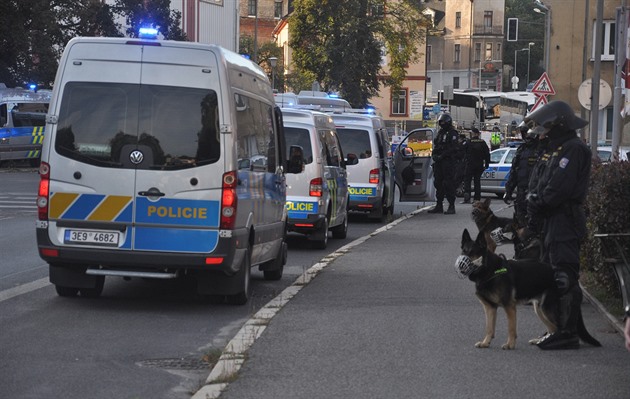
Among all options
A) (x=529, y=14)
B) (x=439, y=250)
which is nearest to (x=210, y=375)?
(x=439, y=250)

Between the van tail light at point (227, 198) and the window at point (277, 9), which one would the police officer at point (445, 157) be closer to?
the van tail light at point (227, 198)

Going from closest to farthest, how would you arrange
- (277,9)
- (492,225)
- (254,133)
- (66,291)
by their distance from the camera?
(492,225)
(66,291)
(254,133)
(277,9)

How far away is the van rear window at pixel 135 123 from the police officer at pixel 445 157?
15.0 meters

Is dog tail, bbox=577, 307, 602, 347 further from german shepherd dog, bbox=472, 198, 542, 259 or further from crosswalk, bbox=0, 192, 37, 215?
crosswalk, bbox=0, 192, 37, 215

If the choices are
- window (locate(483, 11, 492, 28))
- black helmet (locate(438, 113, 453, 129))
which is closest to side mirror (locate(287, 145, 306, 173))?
black helmet (locate(438, 113, 453, 129))

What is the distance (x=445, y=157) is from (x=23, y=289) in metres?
14.8

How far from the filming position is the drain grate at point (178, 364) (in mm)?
8434

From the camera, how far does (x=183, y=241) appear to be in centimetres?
1081

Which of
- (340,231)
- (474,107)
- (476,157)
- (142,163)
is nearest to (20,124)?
(476,157)

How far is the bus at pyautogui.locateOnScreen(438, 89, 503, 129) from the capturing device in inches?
3590

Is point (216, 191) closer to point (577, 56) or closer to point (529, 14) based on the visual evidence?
point (577, 56)

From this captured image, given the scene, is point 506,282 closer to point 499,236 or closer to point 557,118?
point 557,118

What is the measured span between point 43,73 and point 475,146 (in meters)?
26.7

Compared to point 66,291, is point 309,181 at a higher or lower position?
higher
